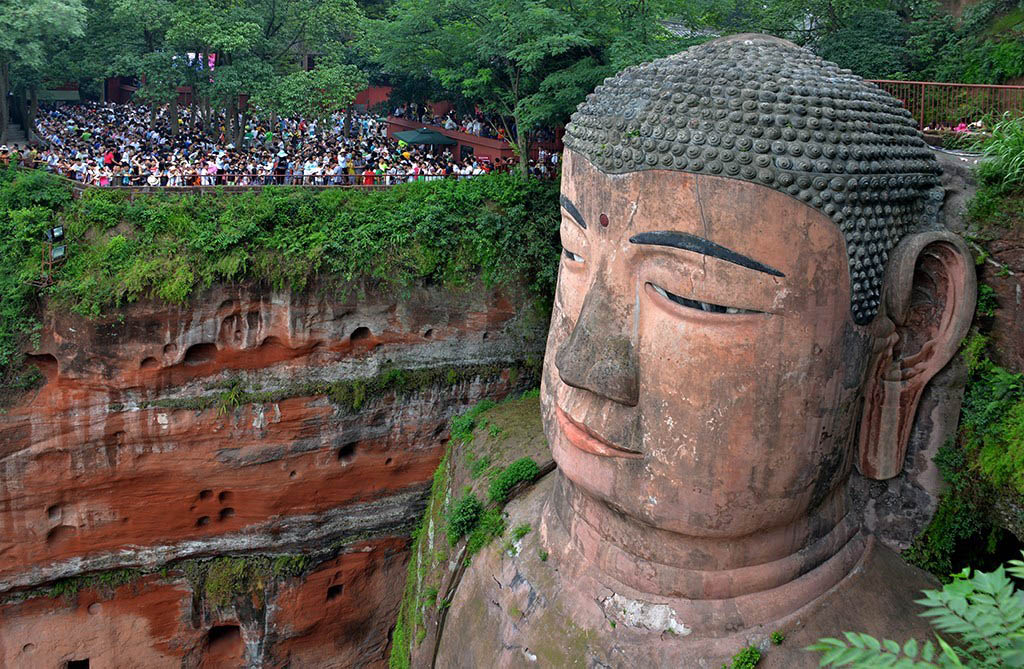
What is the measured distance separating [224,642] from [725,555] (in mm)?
11450

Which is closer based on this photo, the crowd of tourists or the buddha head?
the buddha head

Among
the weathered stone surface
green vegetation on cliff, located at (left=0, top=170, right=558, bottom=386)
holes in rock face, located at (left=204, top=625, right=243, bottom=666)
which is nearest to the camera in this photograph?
green vegetation on cliff, located at (left=0, top=170, right=558, bottom=386)

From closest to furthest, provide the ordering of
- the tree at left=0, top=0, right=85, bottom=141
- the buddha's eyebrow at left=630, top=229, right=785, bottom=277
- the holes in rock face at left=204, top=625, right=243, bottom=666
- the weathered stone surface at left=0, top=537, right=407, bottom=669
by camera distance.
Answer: the buddha's eyebrow at left=630, top=229, right=785, bottom=277, the weathered stone surface at left=0, top=537, right=407, bottom=669, the holes in rock face at left=204, top=625, right=243, bottom=666, the tree at left=0, top=0, right=85, bottom=141

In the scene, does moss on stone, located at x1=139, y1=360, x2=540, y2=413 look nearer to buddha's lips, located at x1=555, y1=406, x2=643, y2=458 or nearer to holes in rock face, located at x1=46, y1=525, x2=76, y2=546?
holes in rock face, located at x1=46, y1=525, x2=76, y2=546

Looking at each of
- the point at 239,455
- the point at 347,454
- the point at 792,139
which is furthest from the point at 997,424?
the point at 239,455

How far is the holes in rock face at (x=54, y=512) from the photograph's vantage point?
1418 cm

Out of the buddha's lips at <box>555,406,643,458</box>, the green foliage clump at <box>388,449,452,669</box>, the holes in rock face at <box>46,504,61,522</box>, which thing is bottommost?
the holes in rock face at <box>46,504,61,522</box>

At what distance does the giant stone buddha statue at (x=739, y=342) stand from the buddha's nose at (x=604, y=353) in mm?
15

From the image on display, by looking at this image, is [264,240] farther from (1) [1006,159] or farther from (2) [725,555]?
(1) [1006,159]

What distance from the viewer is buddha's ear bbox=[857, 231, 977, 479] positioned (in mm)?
6477

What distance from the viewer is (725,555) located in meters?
6.86

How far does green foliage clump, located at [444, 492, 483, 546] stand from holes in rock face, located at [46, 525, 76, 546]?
7.95 m

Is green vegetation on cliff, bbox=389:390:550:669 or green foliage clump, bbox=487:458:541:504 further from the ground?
green foliage clump, bbox=487:458:541:504

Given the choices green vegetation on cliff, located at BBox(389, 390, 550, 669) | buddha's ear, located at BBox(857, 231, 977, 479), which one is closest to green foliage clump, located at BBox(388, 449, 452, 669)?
green vegetation on cliff, located at BBox(389, 390, 550, 669)
